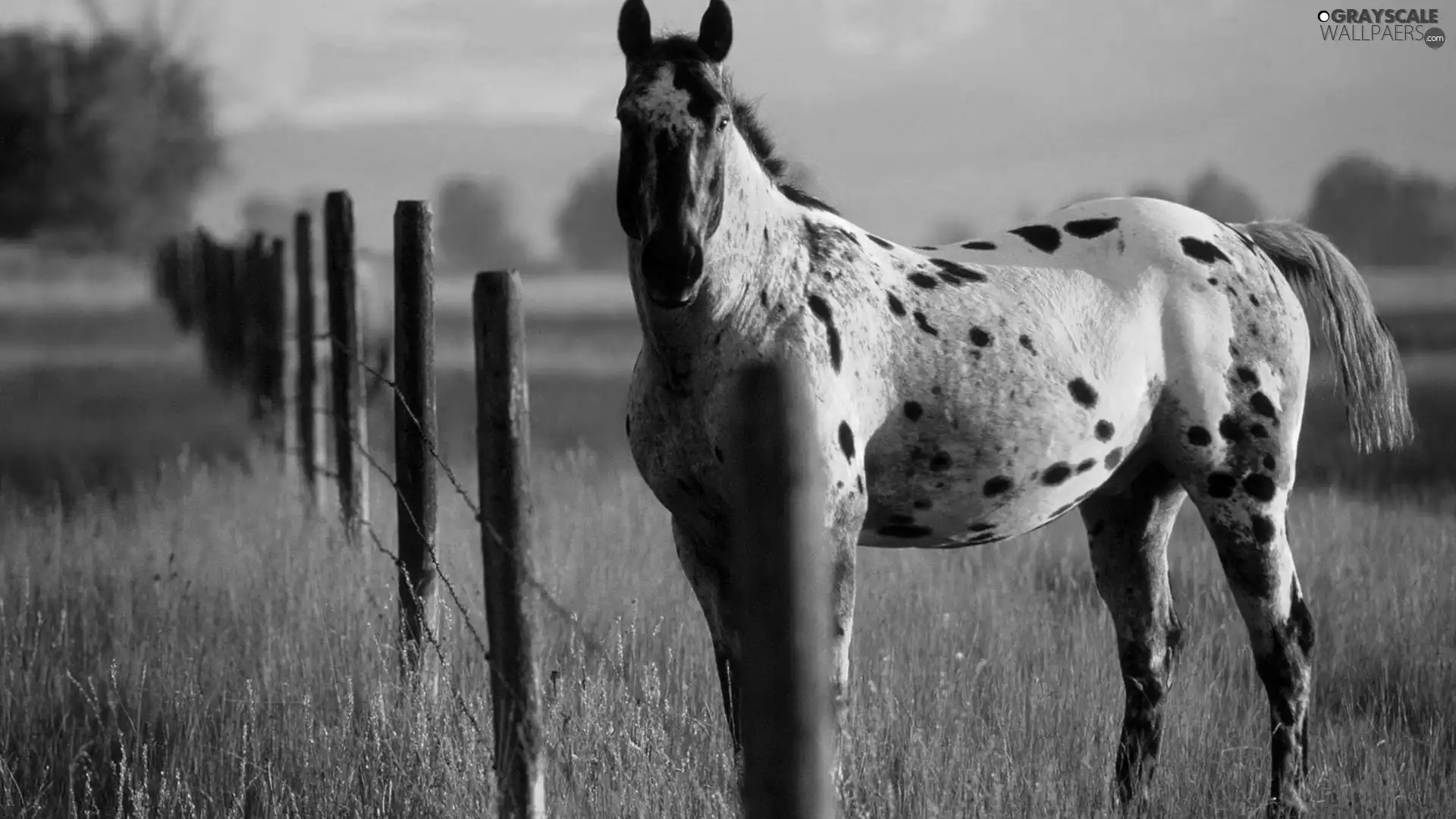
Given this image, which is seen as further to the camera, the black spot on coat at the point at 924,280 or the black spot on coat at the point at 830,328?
the black spot on coat at the point at 924,280

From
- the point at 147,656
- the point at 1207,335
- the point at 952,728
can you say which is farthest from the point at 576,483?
the point at 1207,335

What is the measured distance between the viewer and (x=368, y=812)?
3.63 m

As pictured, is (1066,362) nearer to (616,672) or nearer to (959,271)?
(959,271)

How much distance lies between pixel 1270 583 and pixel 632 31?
293 cm

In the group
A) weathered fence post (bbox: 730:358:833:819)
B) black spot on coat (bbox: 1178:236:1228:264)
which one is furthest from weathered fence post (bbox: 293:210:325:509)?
weathered fence post (bbox: 730:358:833:819)

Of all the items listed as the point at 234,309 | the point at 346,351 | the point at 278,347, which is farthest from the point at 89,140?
the point at 346,351

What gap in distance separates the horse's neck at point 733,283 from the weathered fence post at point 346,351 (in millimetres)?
2579

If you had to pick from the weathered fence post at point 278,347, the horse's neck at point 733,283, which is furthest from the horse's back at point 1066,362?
the weathered fence post at point 278,347

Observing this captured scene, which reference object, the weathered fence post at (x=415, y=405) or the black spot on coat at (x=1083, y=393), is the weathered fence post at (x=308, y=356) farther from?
the black spot on coat at (x=1083, y=393)

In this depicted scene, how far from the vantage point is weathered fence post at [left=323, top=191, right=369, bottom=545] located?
20.2 feet

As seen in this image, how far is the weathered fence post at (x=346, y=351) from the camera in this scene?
6.14 meters

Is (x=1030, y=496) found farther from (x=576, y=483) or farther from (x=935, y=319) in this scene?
(x=576, y=483)

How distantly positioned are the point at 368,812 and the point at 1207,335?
10.3ft

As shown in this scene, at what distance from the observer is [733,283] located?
11.8ft
